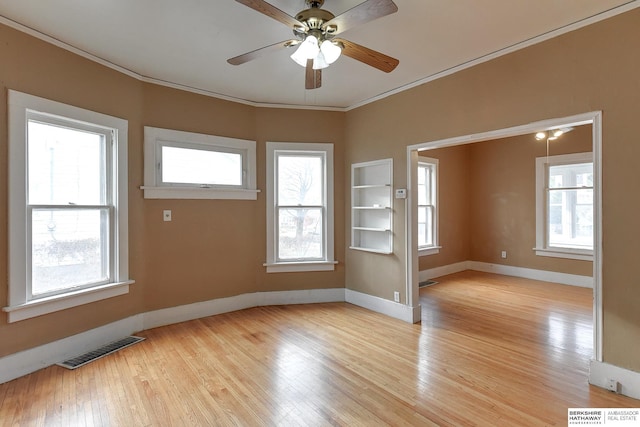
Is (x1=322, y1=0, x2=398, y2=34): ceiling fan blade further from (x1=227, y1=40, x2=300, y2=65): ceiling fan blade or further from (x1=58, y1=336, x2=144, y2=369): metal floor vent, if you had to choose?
(x1=58, y1=336, x2=144, y2=369): metal floor vent

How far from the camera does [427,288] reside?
5.46 meters

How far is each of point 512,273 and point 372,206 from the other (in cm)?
379

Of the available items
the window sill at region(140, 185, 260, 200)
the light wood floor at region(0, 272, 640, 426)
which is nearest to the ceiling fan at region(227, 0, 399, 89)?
the window sill at region(140, 185, 260, 200)

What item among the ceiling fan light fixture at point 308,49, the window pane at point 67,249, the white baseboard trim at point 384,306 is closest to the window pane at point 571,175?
the white baseboard trim at point 384,306

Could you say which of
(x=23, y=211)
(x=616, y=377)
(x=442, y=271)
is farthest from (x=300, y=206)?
(x=616, y=377)

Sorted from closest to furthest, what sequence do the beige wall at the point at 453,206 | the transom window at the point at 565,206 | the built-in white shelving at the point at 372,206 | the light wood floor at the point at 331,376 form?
1. the light wood floor at the point at 331,376
2. the built-in white shelving at the point at 372,206
3. the transom window at the point at 565,206
4. the beige wall at the point at 453,206

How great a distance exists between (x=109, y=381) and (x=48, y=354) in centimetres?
73

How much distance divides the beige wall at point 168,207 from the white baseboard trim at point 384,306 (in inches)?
11.5

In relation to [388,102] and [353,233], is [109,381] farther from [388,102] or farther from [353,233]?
[388,102]

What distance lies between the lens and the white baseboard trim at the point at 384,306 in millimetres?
3881

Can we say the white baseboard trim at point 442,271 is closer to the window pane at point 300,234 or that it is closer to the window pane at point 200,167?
the window pane at point 300,234

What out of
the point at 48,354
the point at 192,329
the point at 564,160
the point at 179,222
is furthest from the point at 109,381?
the point at 564,160

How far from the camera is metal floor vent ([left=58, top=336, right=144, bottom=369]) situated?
2820 mm

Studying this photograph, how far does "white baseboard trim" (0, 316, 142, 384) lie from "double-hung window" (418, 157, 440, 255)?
483 centimetres
